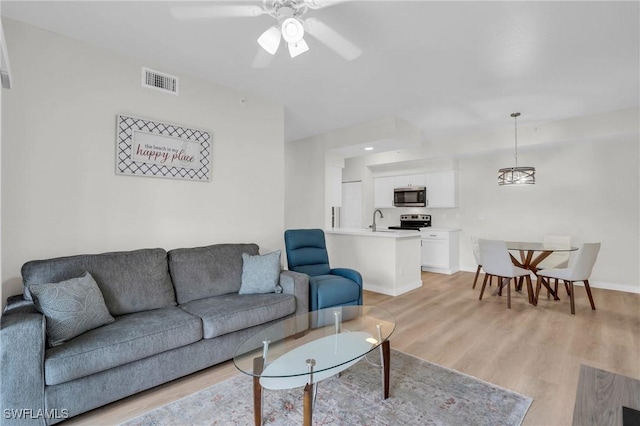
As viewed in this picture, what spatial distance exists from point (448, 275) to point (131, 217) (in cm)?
529

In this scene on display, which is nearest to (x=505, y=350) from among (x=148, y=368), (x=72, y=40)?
(x=148, y=368)

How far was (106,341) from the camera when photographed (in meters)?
1.80

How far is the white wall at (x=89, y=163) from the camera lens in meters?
2.23

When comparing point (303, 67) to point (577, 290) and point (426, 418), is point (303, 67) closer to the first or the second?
point (426, 418)

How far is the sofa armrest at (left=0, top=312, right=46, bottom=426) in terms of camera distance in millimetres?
1528

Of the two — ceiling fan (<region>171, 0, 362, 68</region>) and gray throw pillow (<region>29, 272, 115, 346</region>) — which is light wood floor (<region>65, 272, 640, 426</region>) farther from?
ceiling fan (<region>171, 0, 362, 68</region>)

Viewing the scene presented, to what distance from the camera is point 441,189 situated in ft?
20.6

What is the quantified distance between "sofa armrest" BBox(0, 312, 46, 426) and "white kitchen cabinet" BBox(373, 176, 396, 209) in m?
6.32

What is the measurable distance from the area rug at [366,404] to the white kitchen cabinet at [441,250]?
3.96 metres

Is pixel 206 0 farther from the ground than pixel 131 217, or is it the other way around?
pixel 206 0

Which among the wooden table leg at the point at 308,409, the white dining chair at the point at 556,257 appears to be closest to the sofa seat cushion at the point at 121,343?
the wooden table leg at the point at 308,409

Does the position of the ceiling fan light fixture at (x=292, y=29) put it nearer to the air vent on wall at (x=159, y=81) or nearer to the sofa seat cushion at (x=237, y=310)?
the air vent on wall at (x=159, y=81)

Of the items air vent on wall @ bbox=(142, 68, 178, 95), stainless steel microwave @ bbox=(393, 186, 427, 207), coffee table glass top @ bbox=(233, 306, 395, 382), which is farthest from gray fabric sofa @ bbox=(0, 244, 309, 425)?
stainless steel microwave @ bbox=(393, 186, 427, 207)

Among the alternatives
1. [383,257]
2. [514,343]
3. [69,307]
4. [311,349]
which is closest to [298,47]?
[311,349]
